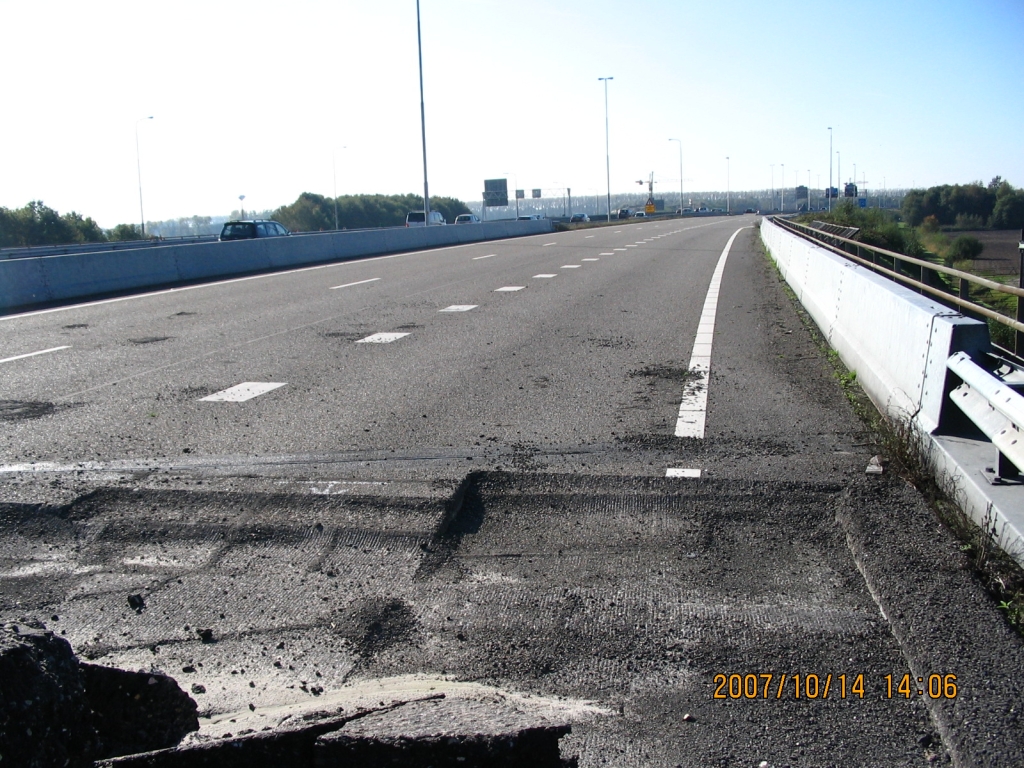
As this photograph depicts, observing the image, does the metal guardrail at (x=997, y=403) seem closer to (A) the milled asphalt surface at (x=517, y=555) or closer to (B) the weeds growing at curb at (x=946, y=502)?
(B) the weeds growing at curb at (x=946, y=502)

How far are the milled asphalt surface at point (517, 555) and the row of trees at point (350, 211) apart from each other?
111259 millimetres

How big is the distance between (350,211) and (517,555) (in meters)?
140

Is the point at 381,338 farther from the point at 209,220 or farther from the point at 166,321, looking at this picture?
the point at 209,220

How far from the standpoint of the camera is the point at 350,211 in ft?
458

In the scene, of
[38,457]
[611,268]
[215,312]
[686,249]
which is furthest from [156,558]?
[686,249]

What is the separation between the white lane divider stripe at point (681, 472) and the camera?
5.71 m

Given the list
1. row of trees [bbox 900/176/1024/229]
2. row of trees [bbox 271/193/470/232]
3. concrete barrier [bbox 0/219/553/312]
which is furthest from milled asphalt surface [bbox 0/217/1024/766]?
row of trees [bbox 271/193/470/232]

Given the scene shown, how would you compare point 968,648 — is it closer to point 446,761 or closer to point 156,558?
point 446,761

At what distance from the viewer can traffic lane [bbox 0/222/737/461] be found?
6.81m

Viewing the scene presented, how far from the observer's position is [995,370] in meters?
5.18

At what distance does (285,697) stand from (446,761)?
0.91 meters

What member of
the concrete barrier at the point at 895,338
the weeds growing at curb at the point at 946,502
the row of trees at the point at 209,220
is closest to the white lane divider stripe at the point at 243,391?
the weeds growing at curb at the point at 946,502

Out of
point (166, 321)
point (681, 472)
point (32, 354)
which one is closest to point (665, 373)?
point (681, 472)

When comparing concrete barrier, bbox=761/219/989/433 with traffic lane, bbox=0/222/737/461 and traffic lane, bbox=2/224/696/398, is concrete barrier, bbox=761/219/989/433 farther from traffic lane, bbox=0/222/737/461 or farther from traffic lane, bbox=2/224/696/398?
traffic lane, bbox=2/224/696/398
